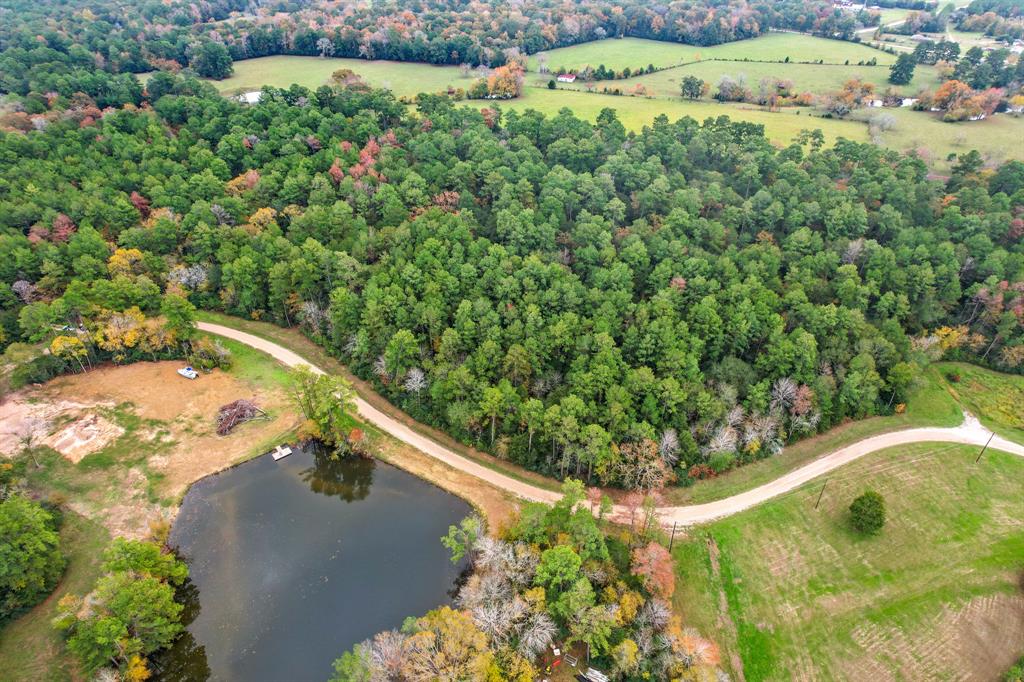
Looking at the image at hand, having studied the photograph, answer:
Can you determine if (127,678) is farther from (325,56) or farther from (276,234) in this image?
(325,56)

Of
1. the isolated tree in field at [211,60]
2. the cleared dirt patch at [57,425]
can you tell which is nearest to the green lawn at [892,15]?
the isolated tree in field at [211,60]

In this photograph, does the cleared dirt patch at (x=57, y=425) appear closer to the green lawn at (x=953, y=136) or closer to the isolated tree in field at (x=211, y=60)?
the isolated tree in field at (x=211, y=60)

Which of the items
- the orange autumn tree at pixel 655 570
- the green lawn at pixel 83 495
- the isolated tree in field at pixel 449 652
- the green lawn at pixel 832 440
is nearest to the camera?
the isolated tree in field at pixel 449 652

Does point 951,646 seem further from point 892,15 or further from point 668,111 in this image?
point 892,15

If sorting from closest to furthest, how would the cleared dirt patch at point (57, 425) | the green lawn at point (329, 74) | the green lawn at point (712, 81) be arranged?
the cleared dirt patch at point (57, 425) → the green lawn at point (712, 81) → the green lawn at point (329, 74)

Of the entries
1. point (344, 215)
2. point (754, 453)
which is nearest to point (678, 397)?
point (754, 453)

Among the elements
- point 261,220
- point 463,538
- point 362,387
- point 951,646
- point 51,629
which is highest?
point 261,220

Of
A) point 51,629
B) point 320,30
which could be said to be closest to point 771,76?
point 320,30
